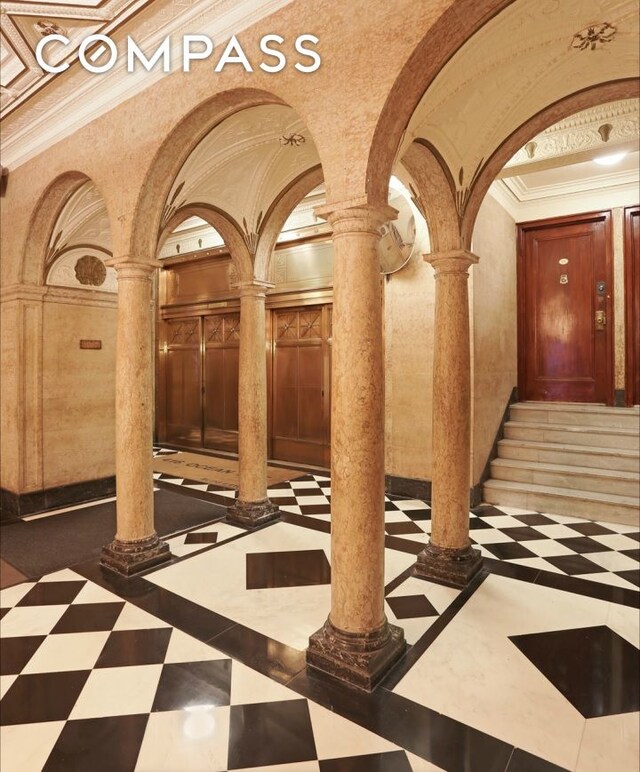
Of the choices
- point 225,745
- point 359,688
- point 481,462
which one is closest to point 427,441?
point 481,462

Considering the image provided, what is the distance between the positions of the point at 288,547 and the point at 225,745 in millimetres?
2350

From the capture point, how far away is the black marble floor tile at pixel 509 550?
4229 millimetres

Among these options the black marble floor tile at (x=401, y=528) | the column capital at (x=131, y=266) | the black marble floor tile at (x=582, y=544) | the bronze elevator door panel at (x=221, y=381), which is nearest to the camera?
the column capital at (x=131, y=266)

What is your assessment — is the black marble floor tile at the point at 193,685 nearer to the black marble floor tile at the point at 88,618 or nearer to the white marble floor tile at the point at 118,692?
the white marble floor tile at the point at 118,692

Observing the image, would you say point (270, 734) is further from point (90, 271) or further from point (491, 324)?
point (90, 271)

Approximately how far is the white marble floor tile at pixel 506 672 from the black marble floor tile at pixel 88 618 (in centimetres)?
190

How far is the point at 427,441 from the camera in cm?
592

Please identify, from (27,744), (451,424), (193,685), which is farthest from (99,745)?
(451,424)

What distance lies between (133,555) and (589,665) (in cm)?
317

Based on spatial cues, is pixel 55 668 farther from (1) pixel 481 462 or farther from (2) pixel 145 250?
(1) pixel 481 462

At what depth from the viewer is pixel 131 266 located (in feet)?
12.5

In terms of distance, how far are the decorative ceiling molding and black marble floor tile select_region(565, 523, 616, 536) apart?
5.09 meters

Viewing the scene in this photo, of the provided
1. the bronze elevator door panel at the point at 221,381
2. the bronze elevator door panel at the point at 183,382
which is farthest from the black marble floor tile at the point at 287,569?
the bronze elevator door panel at the point at 183,382

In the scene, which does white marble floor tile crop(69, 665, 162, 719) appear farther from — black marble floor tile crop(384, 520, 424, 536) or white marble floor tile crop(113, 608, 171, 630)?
black marble floor tile crop(384, 520, 424, 536)
